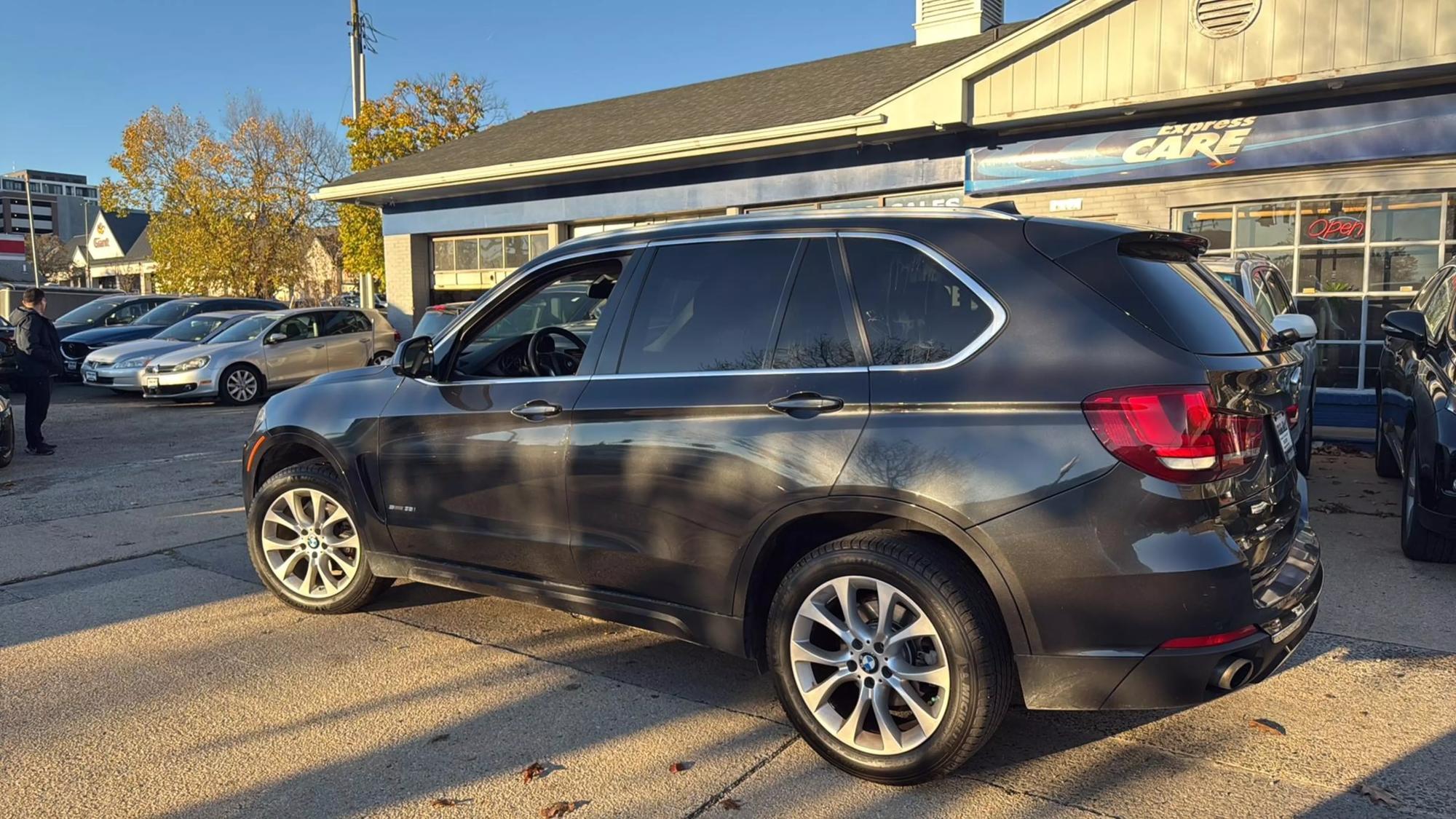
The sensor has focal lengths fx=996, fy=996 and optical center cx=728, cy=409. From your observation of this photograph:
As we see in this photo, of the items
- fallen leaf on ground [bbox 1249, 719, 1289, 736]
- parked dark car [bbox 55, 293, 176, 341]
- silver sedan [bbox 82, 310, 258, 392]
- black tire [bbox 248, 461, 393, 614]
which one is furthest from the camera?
parked dark car [bbox 55, 293, 176, 341]

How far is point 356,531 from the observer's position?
4.78 m

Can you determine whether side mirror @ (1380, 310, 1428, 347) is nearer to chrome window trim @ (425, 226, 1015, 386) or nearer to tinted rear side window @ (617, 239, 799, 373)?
chrome window trim @ (425, 226, 1015, 386)

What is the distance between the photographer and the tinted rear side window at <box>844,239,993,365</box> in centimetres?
321

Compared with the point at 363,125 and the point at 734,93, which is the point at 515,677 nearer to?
the point at 734,93

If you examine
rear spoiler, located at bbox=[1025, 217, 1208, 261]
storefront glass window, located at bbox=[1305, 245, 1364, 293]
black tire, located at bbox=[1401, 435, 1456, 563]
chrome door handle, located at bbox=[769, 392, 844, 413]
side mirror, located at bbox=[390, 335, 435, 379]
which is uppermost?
storefront glass window, located at bbox=[1305, 245, 1364, 293]

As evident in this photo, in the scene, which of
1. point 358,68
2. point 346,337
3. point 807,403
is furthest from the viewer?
point 358,68

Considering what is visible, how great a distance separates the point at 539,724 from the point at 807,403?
160cm

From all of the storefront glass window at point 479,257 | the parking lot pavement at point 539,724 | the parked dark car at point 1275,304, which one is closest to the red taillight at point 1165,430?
the parking lot pavement at point 539,724

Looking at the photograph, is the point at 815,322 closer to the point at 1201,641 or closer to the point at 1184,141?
the point at 1201,641

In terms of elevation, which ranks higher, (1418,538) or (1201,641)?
(1201,641)

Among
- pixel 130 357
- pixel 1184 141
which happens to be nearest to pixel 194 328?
pixel 130 357

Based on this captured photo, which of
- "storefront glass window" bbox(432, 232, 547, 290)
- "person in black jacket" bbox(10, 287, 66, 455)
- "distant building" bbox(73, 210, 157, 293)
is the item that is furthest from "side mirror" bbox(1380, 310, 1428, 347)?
"distant building" bbox(73, 210, 157, 293)

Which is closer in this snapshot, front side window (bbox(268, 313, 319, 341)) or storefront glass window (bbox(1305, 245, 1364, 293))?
storefront glass window (bbox(1305, 245, 1364, 293))

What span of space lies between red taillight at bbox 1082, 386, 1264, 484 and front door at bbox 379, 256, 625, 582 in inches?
79.0
